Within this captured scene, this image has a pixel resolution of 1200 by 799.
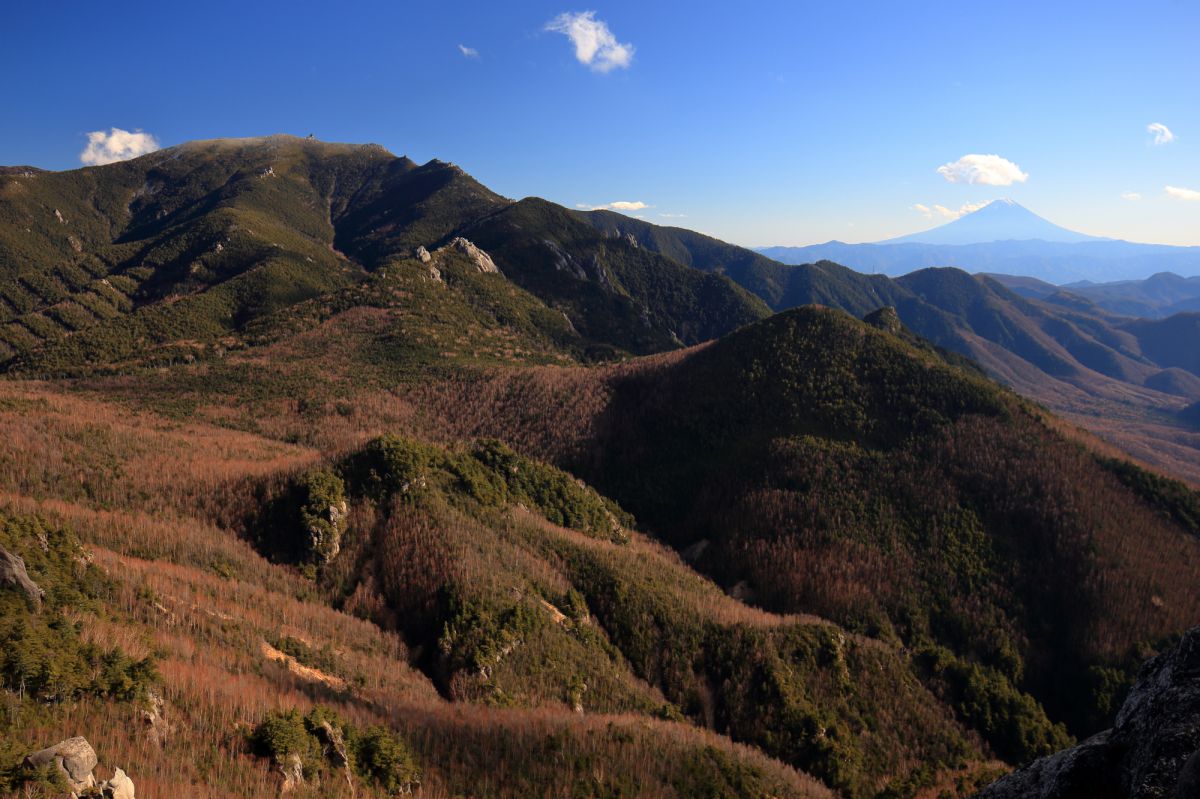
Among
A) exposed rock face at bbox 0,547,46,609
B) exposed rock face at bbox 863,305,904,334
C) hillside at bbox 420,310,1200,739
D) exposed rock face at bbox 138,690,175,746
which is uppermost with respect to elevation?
exposed rock face at bbox 863,305,904,334

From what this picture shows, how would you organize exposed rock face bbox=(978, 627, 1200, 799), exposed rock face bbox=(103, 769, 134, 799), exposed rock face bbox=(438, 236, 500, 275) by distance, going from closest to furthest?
exposed rock face bbox=(978, 627, 1200, 799) → exposed rock face bbox=(103, 769, 134, 799) → exposed rock face bbox=(438, 236, 500, 275)

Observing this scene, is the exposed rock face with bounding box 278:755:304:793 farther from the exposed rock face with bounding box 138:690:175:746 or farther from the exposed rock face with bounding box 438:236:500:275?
the exposed rock face with bounding box 438:236:500:275

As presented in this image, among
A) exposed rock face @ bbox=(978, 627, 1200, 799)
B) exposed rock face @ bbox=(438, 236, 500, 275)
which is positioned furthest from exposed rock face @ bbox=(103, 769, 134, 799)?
exposed rock face @ bbox=(438, 236, 500, 275)

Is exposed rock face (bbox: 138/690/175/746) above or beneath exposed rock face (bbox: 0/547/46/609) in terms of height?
beneath

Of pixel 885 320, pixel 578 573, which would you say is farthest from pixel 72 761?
pixel 885 320

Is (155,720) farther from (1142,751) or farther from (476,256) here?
(476,256)

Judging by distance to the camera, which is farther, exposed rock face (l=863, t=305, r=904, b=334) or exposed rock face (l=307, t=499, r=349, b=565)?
exposed rock face (l=863, t=305, r=904, b=334)

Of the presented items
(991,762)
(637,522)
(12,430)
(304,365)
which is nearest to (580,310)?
(304,365)
